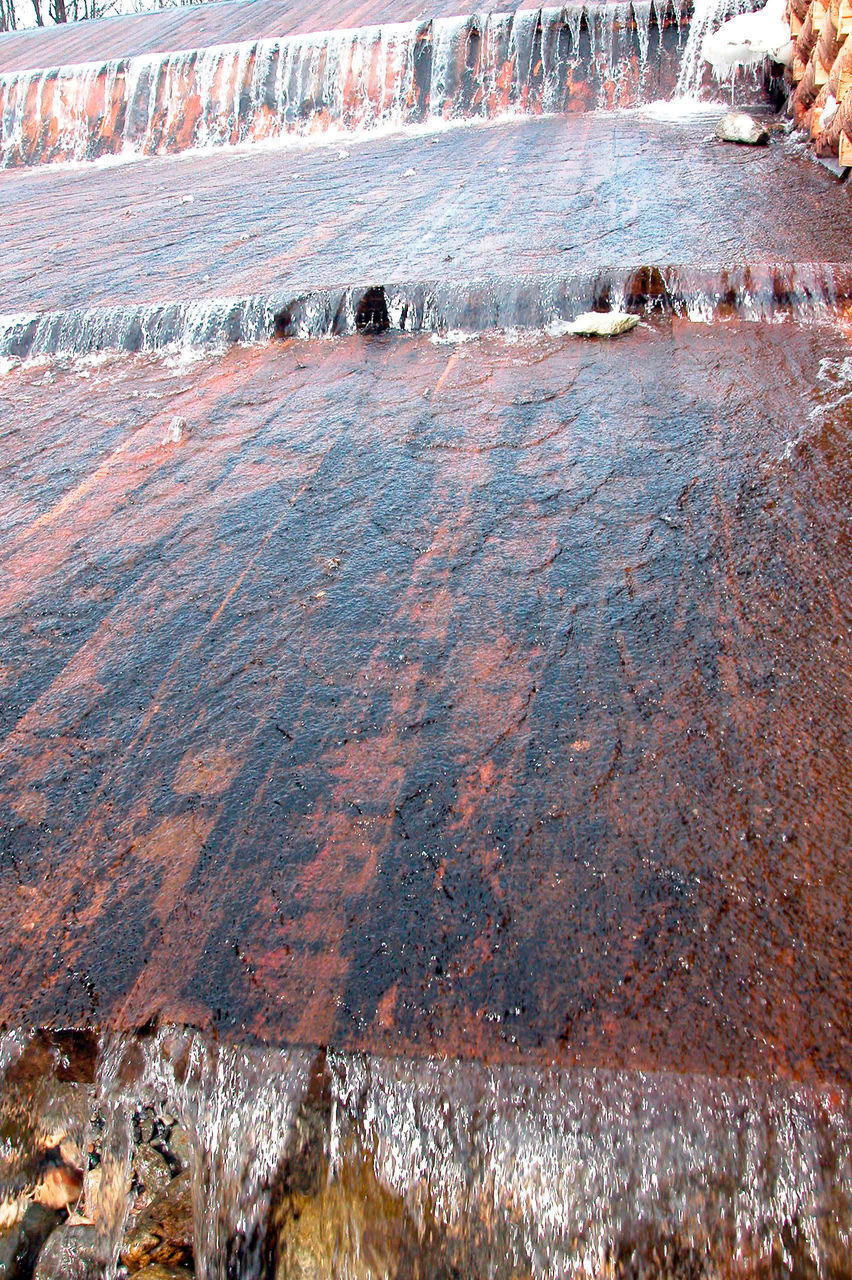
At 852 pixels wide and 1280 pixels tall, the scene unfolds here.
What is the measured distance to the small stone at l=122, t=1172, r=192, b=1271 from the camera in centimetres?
133

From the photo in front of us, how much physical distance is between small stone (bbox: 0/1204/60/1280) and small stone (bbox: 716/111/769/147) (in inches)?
247

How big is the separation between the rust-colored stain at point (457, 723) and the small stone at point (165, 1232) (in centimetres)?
29

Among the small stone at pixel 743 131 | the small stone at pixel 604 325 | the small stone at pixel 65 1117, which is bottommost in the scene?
the small stone at pixel 65 1117

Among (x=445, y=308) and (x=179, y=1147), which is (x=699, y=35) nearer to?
(x=445, y=308)

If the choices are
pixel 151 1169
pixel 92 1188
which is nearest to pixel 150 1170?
pixel 151 1169

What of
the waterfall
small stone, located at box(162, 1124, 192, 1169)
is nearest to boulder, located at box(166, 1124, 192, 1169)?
small stone, located at box(162, 1124, 192, 1169)

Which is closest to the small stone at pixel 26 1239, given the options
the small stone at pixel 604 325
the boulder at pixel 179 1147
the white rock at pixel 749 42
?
the boulder at pixel 179 1147

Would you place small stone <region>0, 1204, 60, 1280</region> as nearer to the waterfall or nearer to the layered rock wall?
the layered rock wall

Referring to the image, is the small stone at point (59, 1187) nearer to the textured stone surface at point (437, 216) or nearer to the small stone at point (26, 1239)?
the small stone at point (26, 1239)

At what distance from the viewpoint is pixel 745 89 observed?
247 inches

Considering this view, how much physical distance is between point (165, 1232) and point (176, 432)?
2522mm

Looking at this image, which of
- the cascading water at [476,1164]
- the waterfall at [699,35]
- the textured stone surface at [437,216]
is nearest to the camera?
the cascading water at [476,1164]

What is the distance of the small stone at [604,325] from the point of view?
11.1 feet

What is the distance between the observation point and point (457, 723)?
181 cm
